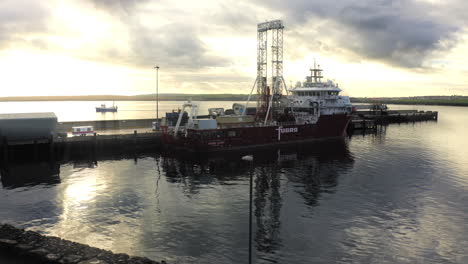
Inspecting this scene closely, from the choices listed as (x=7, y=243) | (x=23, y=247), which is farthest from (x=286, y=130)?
(x=7, y=243)

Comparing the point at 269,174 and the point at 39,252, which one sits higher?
the point at 269,174

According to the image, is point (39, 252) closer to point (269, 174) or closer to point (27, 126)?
point (269, 174)

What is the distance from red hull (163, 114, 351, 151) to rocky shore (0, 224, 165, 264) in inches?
1186

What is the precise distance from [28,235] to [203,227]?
1012cm

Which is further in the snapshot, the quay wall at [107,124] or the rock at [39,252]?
the quay wall at [107,124]

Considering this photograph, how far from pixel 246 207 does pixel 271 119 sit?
109ft

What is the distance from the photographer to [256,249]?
735 inches

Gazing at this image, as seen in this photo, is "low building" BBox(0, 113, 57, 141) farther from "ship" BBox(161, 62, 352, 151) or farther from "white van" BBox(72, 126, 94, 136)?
"ship" BBox(161, 62, 352, 151)

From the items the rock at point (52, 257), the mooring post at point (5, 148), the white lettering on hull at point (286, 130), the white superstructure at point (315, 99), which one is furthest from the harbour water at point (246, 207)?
the white superstructure at point (315, 99)

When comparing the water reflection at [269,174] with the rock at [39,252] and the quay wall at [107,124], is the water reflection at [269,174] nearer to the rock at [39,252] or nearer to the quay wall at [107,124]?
the rock at [39,252]

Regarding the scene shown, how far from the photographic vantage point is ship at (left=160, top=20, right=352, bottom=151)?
1889 inches

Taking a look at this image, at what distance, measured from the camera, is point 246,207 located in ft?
82.9

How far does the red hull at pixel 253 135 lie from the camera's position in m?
47.0

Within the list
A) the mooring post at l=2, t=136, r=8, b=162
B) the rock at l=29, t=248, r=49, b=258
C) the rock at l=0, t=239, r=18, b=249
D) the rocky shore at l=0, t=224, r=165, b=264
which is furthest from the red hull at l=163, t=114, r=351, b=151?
the rock at l=29, t=248, r=49, b=258
